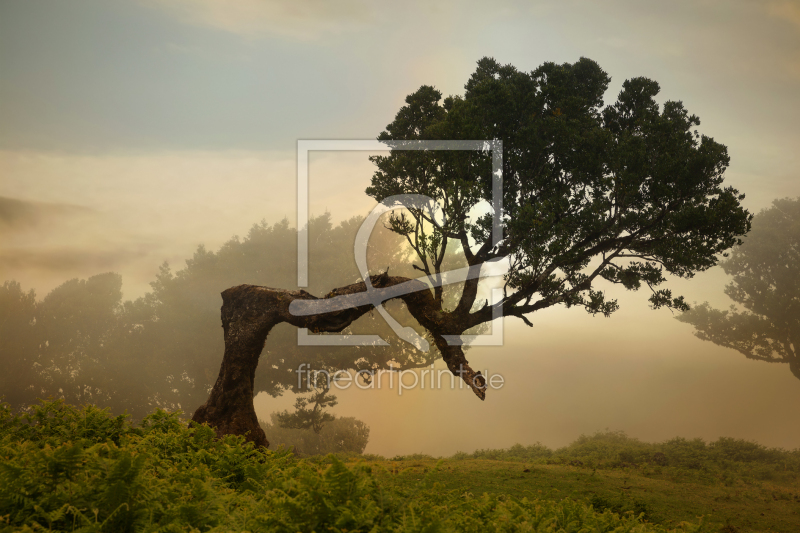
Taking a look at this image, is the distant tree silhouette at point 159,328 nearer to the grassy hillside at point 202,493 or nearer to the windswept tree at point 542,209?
the windswept tree at point 542,209

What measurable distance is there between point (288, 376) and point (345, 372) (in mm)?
3426

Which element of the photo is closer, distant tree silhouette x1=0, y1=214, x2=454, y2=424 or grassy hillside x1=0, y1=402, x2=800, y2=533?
grassy hillside x1=0, y1=402, x2=800, y2=533

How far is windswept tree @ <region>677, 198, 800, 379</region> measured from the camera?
98.8 feet

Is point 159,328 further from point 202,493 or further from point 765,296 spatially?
point 765,296

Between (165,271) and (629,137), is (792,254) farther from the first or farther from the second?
(165,271)

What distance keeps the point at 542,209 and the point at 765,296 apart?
24790mm

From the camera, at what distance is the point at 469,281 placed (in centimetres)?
1606

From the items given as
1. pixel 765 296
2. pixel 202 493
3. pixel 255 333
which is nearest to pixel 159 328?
pixel 255 333

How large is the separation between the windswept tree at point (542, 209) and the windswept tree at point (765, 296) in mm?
19636

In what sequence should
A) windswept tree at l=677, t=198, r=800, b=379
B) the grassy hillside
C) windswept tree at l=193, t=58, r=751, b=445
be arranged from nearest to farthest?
the grassy hillside, windswept tree at l=193, t=58, r=751, b=445, windswept tree at l=677, t=198, r=800, b=379

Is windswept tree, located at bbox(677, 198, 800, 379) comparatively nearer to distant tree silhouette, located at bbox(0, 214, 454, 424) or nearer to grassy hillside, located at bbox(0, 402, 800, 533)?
distant tree silhouette, located at bbox(0, 214, 454, 424)

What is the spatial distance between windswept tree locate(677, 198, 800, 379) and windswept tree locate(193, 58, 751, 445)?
1964cm

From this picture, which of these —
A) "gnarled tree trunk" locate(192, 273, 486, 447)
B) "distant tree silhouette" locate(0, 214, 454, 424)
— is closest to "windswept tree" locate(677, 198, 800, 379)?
"distant tree silhouette" locate(0, 214, 454, 424)

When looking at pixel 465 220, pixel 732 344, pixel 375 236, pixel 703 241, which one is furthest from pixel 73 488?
pixel 732 344
